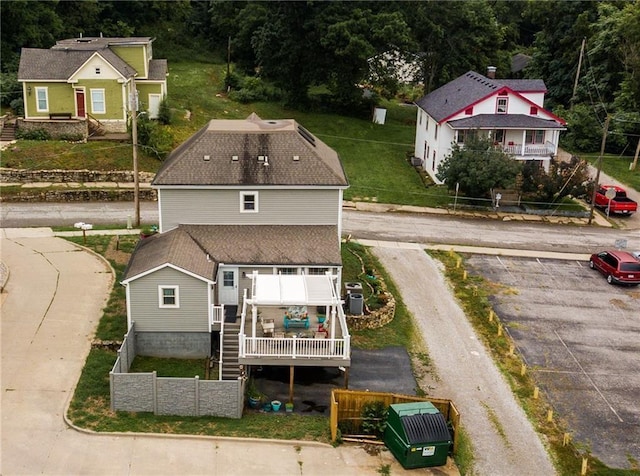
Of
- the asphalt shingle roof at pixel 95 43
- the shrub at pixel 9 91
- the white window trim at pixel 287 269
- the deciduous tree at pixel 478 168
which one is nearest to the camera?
the white window trim at pixel 287 269

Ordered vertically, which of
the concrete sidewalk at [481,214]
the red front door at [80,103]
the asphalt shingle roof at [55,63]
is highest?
the asphalt shingle roof at [55,63]

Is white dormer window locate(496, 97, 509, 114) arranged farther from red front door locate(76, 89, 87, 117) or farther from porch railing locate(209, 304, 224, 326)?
porch railing locate(209, 304, 224, 326)

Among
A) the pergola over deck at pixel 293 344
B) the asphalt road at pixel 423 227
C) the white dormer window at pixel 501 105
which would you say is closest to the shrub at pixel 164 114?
the asphalt road at pixel 423 227

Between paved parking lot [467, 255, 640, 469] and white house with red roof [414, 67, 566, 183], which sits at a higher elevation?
white house with red roof [414, 67, 566, 183]

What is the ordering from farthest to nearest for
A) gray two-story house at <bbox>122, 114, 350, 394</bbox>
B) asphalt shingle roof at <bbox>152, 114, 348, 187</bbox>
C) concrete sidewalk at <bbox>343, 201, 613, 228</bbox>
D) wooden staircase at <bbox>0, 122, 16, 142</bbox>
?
1. wooden staircase at <bbox>0, 122, 16, 142</bbox>
2. concrete sidewalk at <bbox>343, 201, 613, 228</bbox>
3. asphalt shingle roof at <bbox>152, 114, 348, 187</bbox>
4. gray two-story house at <bbox>122, 114, 350, 394</bbox>

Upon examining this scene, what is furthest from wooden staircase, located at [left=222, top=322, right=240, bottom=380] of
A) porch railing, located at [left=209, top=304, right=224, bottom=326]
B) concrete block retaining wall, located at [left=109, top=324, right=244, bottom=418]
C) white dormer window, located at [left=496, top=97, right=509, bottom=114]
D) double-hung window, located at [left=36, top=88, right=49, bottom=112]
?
white dormer window, located at [left=496, top=97, right=509, bottom=114]

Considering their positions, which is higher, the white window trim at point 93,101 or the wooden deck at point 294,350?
the white window trim at point 93,101

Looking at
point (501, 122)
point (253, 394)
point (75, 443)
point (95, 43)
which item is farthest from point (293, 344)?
point (95, 43)

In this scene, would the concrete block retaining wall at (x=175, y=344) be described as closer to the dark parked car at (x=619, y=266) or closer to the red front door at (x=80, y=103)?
the dark parked car at (x=619, y=266)

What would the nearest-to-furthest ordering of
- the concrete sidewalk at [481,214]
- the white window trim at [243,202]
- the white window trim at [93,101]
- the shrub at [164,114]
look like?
the white window trim at [243,202] → the concrete sidewalk at [481,214] → the white window trim at [93,101] → the shrub at [164,114]
